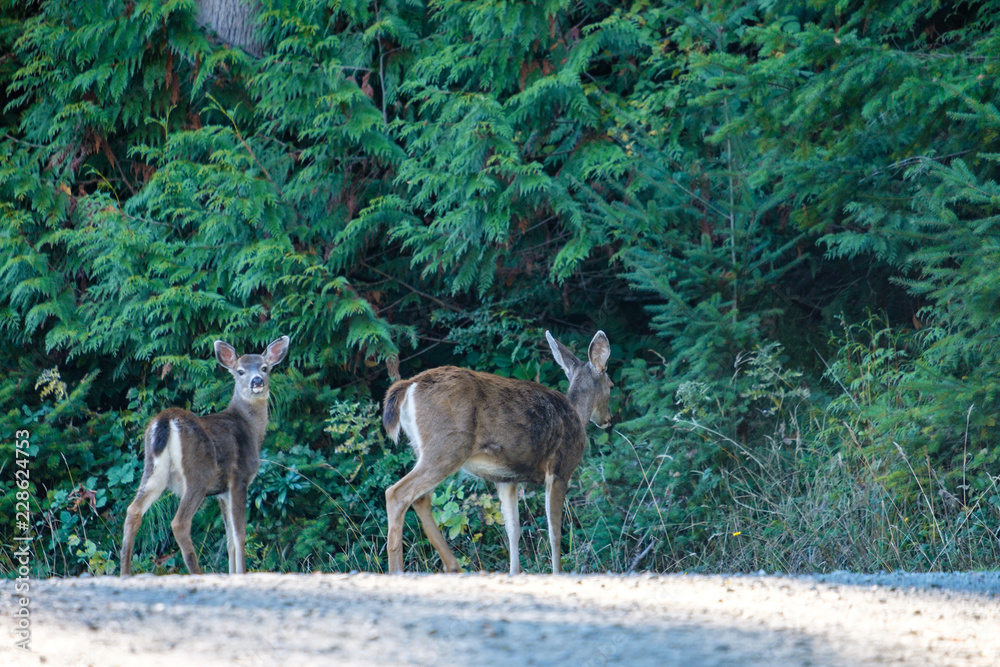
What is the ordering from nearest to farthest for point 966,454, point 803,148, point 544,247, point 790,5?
1. point 966,454
2. point 803,148
3. point 790,5
4. point 544,247

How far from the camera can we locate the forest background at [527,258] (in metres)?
6.86

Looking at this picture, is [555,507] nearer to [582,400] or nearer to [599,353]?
[582,400]

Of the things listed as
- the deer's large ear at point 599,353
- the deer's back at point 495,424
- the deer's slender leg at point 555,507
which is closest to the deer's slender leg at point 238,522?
the deer's back at point 495,424

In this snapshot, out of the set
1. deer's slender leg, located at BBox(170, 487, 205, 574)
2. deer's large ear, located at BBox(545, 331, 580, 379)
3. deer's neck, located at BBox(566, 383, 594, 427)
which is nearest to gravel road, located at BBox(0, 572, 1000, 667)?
deer's slender leg, located at BBox(170, 487, 205, 574)

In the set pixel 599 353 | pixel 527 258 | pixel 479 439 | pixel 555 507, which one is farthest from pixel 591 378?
pixel 527 258

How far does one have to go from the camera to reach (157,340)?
9398 millimetres

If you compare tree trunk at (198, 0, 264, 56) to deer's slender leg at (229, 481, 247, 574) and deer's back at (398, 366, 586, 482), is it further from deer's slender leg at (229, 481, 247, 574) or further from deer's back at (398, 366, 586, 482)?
deer's back at (398, 366, 586, 482)

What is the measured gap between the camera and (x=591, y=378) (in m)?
8.34

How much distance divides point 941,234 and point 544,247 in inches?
162

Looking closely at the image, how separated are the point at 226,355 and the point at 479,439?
9.10 ft

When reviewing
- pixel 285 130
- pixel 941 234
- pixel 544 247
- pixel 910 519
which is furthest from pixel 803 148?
pixel 285 130

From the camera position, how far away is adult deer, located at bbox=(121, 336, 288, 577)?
7109 mm

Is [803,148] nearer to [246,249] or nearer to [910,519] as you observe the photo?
[910,519]

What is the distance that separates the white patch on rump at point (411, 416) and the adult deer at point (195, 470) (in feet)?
4.99
